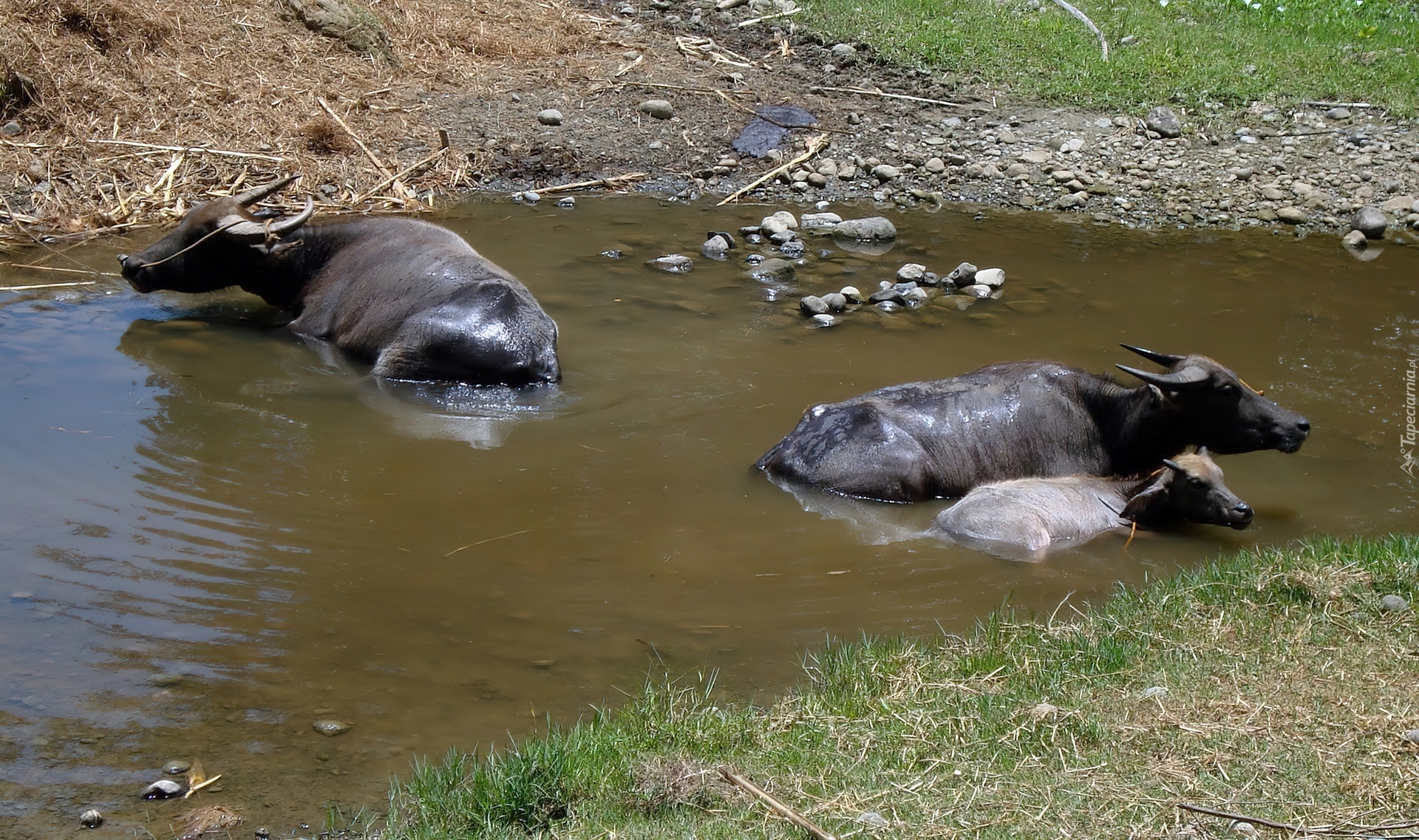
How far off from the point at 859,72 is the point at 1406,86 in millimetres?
6538

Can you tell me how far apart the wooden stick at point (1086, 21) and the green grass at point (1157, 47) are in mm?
82

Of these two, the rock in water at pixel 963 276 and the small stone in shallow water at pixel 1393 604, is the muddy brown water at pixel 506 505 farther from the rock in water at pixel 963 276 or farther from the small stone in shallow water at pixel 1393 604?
the small stone in shallow water at pixel 1393 604

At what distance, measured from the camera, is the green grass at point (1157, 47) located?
14.6 m

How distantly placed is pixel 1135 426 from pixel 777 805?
15.2ft

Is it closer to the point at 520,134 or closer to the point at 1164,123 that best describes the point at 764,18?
the point at 520,134

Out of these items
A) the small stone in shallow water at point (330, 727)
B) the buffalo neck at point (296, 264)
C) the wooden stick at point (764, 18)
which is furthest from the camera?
A: the wooden stick at point (764, 18)

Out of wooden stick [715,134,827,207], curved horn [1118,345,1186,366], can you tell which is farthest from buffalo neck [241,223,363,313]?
curved horn [1118,345,1186,366]

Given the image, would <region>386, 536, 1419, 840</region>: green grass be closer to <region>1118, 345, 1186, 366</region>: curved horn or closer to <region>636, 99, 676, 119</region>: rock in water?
<region>1118, 345, 1186, 366</region>: curved horn

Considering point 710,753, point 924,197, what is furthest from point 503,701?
point 924,197

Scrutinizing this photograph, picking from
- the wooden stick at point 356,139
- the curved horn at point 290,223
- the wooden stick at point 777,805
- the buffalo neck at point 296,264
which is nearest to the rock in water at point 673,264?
the buffalo neck at point 296,264

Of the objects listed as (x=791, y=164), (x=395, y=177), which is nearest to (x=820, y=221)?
(x=791, y=164)

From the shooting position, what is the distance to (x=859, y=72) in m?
16.0

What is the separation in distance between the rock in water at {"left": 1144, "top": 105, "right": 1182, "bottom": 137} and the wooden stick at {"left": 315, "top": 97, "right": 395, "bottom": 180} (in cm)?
859

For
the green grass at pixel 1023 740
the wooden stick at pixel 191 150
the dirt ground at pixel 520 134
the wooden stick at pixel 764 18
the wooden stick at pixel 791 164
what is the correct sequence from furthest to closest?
the wooden stick at pixel 764 18, the wooden stick at pixel 791 164, the dirt ground at pixel 520 134, the wooden stick at pixel 191 150, the green grass at pixel 1023 740
